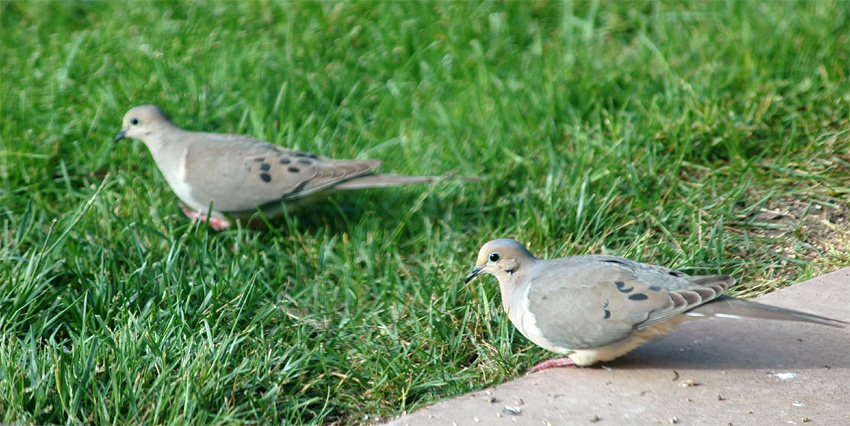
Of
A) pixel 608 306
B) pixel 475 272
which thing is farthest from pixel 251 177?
pixel 608 306

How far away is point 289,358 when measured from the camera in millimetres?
3141

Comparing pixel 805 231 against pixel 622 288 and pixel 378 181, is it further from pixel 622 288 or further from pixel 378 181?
pixel 378 181

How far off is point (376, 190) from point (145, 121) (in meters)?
1.42

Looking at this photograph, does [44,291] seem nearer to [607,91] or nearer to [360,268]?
[360,268]

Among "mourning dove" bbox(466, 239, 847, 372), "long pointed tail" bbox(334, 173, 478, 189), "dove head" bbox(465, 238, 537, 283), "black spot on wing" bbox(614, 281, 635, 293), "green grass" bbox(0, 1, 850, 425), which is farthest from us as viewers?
"long pointed tail" bbox(334, 173, 478, 189)

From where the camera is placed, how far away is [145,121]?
183 inches

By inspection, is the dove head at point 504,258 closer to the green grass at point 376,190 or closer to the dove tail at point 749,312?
the green grass at point 376,190

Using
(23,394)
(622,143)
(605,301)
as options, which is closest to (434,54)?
(622,143)

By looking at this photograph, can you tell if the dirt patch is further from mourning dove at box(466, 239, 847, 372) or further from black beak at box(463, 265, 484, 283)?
black beak at box(463, 265, 484, 283)

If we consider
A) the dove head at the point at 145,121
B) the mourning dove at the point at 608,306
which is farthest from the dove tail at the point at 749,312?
the dove head at the point at 145,121

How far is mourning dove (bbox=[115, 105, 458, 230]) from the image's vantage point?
4.30m

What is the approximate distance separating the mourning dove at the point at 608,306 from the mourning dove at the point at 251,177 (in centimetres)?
129

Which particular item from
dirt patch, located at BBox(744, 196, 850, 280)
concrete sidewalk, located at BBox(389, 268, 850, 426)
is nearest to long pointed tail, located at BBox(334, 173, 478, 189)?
concrete sidewalk, located at BBox(389, 268, 850, 426)

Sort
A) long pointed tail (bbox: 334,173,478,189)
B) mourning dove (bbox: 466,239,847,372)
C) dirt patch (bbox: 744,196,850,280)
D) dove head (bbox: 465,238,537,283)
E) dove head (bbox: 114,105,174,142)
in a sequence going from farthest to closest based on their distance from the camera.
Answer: dove head (bbox: 114,105,174,142) → long pointed tail (bbox: 334,173,478,189) → dirt patch (bbox: 744,196,850,280) → dove head (bbox: 465,238,537,283) → mourning dove (bbox: 466,239,847,372)
